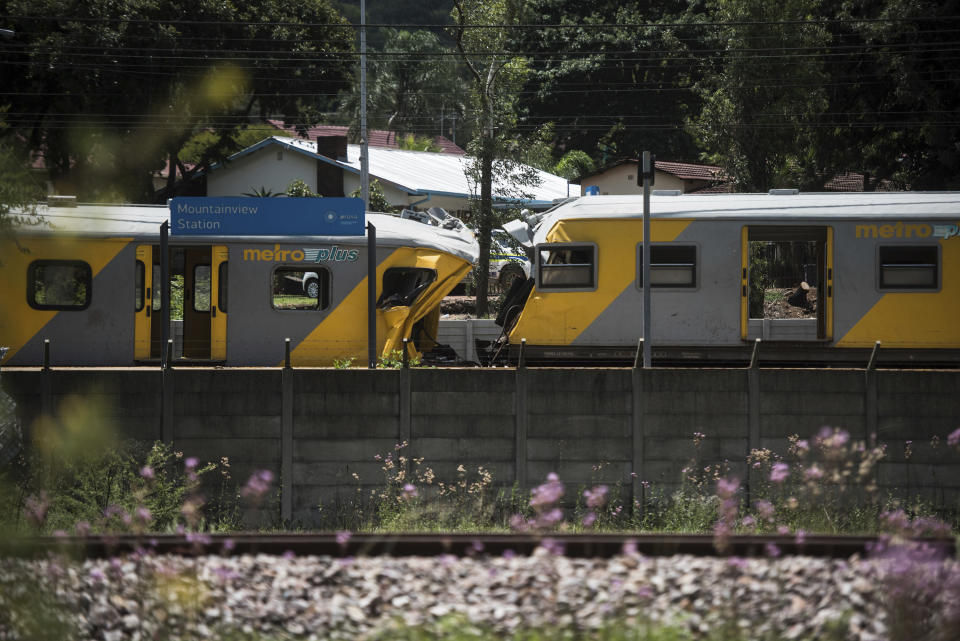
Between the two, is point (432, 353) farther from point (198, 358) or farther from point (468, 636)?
point (468, 636)

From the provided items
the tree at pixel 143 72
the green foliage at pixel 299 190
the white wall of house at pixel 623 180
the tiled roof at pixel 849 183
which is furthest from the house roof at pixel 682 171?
the green foliage at pixel 299 190

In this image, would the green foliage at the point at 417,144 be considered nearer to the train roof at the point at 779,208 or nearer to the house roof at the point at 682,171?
the house roof at the point at 682,171

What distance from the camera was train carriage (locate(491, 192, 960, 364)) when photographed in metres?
16.7

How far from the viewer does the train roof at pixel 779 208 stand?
55.2 ft

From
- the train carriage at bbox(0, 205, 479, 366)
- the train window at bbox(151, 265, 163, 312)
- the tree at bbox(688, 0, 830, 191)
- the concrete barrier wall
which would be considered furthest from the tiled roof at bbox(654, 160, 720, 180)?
the concrete barrier wall

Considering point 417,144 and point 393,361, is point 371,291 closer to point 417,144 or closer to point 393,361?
point 393,361

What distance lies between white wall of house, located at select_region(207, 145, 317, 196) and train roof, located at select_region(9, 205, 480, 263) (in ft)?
108

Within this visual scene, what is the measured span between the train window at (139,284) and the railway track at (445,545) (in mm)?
9019

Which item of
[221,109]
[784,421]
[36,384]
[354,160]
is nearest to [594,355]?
[784,421]

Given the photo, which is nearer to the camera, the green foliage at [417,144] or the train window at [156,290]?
the train window at [156,290]

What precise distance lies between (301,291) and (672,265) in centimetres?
580

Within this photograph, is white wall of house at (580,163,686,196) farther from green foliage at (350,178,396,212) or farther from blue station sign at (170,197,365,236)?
blue station sign at (170,197,365,236)

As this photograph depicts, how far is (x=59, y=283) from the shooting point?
1667cm

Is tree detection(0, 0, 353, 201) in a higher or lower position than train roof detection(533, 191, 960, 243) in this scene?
higher
